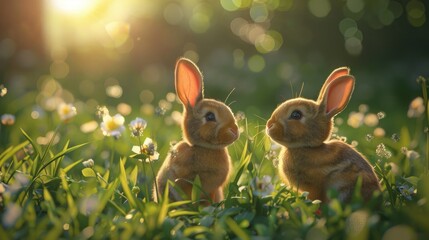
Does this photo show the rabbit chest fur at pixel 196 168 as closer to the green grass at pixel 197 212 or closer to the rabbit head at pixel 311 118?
the green grass at pixel 197 212

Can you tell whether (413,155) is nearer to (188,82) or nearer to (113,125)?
(188,82)

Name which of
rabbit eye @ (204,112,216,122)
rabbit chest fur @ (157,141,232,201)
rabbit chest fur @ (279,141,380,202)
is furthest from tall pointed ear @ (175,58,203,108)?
rabbit chest fur @ (279,141,380,202)

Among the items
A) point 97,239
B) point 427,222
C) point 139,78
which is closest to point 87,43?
point 139,78

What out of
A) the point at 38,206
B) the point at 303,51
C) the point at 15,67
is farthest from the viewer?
the point at 303,51

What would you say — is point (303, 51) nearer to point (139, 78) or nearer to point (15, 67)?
point (139, 78)

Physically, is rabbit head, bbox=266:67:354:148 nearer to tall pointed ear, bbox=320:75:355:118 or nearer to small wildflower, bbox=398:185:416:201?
tall pointed ear, bbox=320:75:355:118

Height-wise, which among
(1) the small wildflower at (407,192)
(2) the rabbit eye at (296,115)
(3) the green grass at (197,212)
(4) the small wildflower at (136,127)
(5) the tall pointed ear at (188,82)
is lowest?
(1) the small wildflower at (407,192)

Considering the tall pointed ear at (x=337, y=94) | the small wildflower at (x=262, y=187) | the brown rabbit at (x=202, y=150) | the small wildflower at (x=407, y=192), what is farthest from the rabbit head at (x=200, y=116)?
the small wildflower at (x=407, y=192)
